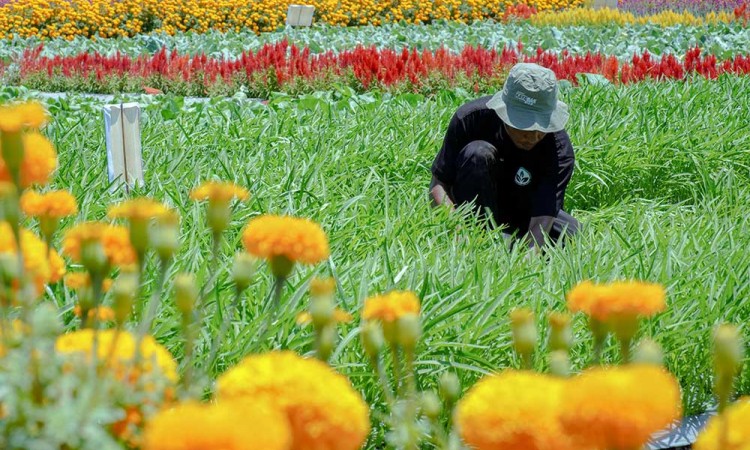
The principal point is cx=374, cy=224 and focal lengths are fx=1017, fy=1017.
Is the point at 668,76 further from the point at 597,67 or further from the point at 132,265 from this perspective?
the point at 132,265

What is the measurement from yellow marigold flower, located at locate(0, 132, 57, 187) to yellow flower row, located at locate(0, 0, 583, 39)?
12188 mm

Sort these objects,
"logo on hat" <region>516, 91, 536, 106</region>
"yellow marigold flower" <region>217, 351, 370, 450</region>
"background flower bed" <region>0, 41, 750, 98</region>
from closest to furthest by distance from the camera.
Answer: "yellow marigold flower" <region>217, 351, 370, 450</region> → "logo on hat" <region>516, 91, 536, 106</region> → "background flower bed" <region>0, 41, 750, 98</region>

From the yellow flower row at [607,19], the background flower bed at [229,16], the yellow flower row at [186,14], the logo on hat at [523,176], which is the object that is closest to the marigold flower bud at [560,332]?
the logo on hat at [523,176]

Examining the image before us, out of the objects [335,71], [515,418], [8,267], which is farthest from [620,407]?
[335,71]

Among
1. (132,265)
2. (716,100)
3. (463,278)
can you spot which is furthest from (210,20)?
(132,265)

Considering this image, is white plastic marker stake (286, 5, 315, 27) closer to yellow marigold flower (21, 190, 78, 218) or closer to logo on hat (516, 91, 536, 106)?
logo on hat (516, 91, 536, 106)

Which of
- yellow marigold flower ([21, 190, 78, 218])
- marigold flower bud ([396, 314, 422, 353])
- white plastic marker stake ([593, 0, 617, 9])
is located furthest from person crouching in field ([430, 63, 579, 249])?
white plastic marker stake ([593, 0, 617, 9])

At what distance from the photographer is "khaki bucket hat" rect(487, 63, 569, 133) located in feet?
11.4

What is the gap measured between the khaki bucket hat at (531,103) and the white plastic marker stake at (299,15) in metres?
9.35

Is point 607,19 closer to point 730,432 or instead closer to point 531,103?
point 531,103

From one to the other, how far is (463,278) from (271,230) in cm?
181

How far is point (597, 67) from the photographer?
7660 millimetres

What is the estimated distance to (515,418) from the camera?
0.68m

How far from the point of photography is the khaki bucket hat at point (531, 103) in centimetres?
348
